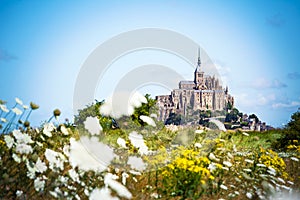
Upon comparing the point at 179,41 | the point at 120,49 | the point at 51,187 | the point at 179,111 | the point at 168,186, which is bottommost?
the point at 51,187

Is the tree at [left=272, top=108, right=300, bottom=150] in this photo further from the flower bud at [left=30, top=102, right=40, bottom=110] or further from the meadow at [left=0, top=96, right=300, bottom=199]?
the flower bud at [left=30, top=102, right=40, bottom=110]

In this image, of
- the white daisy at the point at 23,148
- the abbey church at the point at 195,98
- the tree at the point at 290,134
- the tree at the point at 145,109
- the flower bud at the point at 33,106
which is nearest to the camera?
the white daisy at the point at 23,148

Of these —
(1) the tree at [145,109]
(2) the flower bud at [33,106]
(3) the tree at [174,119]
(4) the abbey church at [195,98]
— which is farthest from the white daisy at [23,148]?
(3) the tree at [174,119]

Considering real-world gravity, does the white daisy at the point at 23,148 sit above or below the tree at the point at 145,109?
below

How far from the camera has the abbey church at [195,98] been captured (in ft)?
51.0

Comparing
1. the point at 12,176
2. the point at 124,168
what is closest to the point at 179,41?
the point at 124,168

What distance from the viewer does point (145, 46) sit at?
28.5ft

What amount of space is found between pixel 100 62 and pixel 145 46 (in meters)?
1.31

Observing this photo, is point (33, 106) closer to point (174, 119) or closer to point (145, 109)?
point (145, 109)

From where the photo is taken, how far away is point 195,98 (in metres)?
17.9

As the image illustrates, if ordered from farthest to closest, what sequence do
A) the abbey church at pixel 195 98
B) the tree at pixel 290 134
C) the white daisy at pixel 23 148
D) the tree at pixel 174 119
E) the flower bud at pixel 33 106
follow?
the tree at pixel 174 119, the abbey church at pixel 195 98, the tree at pixel 290 134, the flower bud at pixel 33 106, the white daisy at pixel 23 148

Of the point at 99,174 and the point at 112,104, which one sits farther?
the point at 112,104

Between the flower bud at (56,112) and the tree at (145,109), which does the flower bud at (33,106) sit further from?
the tree at (145,109)

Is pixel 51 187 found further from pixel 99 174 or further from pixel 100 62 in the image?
pixel 100 62
